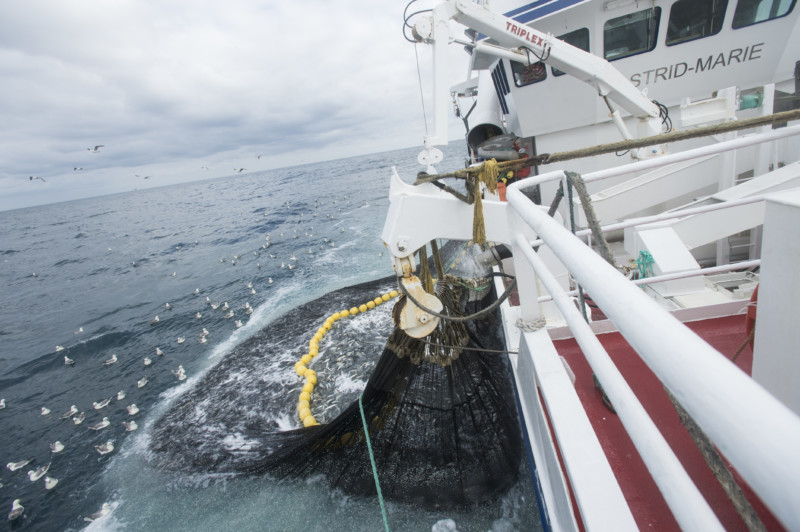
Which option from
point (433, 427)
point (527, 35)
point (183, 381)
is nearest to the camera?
point (433, 427)

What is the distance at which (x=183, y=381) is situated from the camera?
766cm

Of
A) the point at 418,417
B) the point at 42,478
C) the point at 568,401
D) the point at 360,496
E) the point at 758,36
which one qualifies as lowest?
the point at 42,478

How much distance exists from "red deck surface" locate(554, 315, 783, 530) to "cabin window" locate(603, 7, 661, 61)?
647cm

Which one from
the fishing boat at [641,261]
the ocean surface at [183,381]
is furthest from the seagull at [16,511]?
the fishing boat at [641,261]

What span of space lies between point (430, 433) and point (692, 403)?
3.36 meters

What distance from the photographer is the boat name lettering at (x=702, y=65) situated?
650 centimetres

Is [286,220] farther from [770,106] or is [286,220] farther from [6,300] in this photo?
[770,106]

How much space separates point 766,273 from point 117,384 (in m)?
10.8

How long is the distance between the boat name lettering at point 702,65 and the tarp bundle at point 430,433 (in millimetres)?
6884

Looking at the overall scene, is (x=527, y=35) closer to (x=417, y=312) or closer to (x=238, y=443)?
(x=417, y=312)

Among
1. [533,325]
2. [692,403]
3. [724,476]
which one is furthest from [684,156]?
[692,403]

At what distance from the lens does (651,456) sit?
847mm

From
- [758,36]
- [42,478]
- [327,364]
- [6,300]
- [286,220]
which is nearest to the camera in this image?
[42,478]

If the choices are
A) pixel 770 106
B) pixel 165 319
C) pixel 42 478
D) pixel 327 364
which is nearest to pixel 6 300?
pixel 165 319
